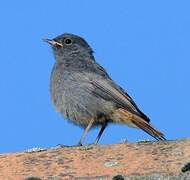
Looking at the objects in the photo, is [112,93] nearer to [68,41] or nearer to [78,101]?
[78,101]

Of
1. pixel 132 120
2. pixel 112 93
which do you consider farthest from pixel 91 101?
pixel 132 120

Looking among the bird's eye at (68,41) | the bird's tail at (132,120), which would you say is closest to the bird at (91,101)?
the bird's tail at (132,120)

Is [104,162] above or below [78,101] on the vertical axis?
below

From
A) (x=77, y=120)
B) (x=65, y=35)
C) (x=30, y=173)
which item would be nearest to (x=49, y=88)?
(x=77, y=120)

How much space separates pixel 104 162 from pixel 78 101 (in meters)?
4.10

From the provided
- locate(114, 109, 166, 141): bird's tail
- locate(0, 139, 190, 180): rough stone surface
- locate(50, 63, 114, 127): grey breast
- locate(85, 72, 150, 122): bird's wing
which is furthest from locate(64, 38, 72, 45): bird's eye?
locate(0, 139, 190, 180): rough stone surface

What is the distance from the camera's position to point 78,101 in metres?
10.3

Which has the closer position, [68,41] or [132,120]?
[132,120]

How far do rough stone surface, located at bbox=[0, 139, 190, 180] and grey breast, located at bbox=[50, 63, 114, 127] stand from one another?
3.27 metres

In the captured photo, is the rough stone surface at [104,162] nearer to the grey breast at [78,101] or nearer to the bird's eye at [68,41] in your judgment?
the grey breast at [78,101]

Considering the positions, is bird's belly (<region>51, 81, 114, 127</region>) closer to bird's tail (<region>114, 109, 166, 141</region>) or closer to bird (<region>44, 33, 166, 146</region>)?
bird (<region>44, 33, 166, 146</region>)

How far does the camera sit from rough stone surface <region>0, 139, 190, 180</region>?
567cm

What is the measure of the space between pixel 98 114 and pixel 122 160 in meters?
4.16

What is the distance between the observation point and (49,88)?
10.8 m
